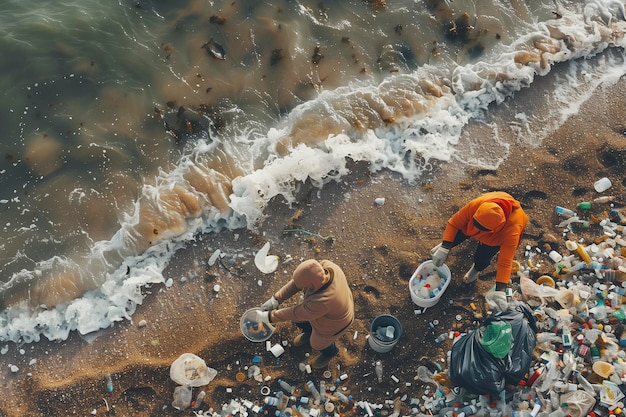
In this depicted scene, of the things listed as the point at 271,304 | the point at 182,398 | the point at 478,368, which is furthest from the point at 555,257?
the point at 182,398


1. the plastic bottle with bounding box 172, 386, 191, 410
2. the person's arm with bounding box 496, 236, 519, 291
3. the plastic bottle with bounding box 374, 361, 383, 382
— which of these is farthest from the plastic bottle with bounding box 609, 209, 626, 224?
the plastic bottle with bounding box 172, 386, 191, 410

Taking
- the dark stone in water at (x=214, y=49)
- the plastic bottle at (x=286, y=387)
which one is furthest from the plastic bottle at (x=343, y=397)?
the dark stone in water at (x=214, y=49)

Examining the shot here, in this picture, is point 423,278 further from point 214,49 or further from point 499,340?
point 214,49

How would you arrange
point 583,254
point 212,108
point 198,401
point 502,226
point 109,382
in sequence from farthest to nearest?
point 212,108
point 583,254
point 109,382
point 198,401
point 502,226

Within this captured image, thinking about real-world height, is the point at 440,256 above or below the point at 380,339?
above

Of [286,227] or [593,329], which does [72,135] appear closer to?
[286,227]

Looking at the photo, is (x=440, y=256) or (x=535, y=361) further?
(x=440, y=256)

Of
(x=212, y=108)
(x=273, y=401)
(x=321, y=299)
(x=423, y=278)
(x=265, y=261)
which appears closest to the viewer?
(x=321, y=299)

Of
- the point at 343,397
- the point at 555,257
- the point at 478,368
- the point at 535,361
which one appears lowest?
the point at 343,397
